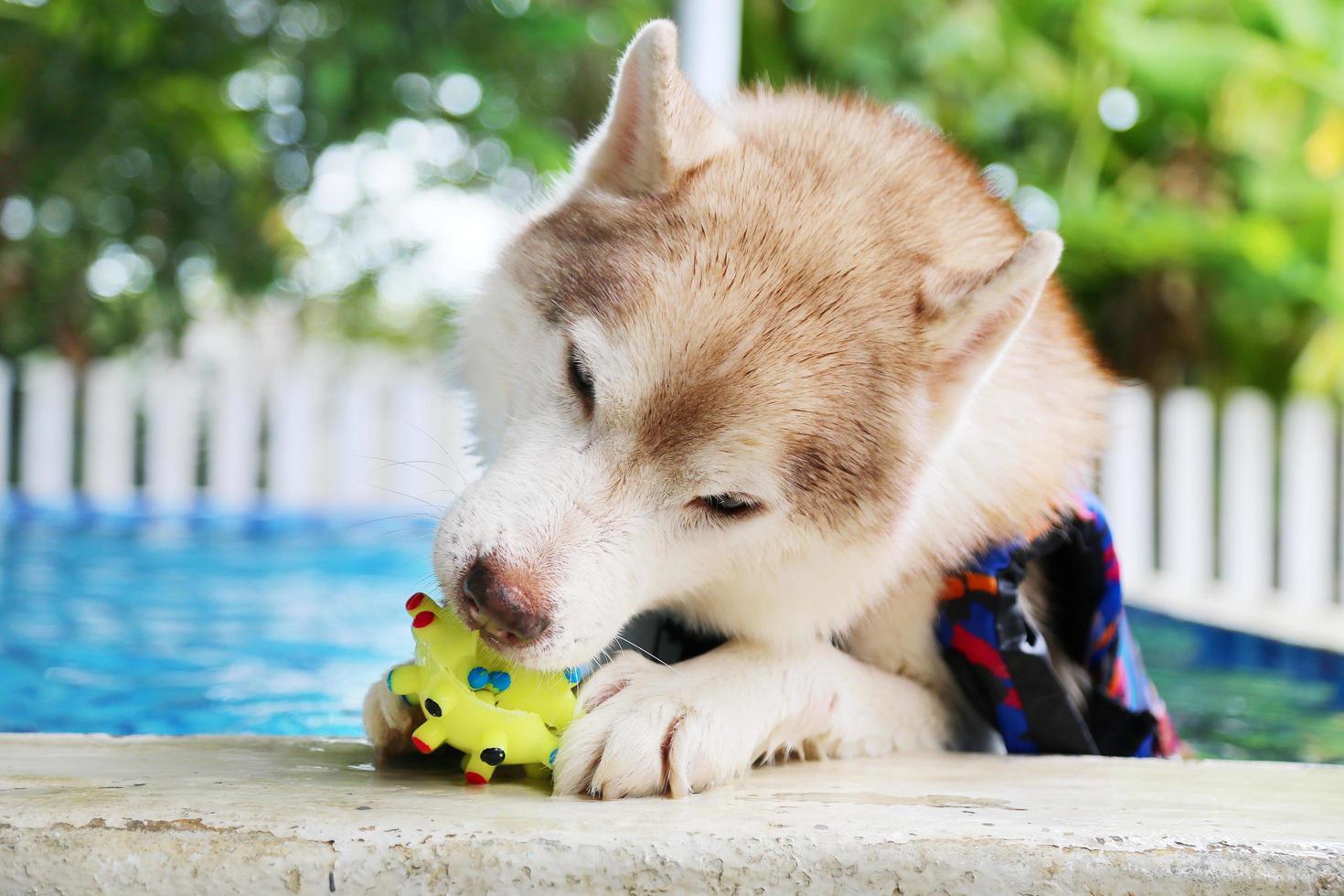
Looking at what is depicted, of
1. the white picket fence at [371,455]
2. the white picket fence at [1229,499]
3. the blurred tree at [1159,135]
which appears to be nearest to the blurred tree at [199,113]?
the white picket fence at [371,455]

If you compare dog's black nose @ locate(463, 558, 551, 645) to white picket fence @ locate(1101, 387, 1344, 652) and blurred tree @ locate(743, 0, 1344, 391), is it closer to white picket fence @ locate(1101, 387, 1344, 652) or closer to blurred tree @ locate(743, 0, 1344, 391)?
white picket fence @ locate(1101, 387, 1344, 652)

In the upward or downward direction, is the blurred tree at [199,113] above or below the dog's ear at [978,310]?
above

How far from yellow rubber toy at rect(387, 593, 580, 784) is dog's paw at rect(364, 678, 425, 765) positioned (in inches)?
2.6

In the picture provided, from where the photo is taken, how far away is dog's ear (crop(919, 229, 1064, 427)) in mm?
1706

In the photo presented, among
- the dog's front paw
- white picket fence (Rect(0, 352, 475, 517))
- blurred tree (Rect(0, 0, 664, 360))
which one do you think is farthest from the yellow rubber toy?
white picket fence (Rect(0, 352, 475, 517))

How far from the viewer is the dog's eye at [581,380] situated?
1.77 metres

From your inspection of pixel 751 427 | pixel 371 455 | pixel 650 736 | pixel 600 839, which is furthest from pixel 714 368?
pixel 371 455

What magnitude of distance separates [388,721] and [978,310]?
3.40ft

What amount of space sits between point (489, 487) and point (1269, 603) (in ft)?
18.3

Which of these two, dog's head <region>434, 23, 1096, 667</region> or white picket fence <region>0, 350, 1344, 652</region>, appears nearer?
dog's head <region>434, 23, 1096, 667</region>

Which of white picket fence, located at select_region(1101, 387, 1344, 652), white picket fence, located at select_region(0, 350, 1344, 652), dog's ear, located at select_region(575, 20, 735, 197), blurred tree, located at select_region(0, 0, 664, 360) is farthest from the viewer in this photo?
blurred tree, located at select_region(0, 0, 664, 360)

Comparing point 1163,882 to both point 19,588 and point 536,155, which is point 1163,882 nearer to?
point 19,588

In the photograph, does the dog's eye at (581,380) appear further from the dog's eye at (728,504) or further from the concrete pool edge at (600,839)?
the concrete pool edge at (600,839)

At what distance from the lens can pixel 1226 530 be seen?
301 inches
